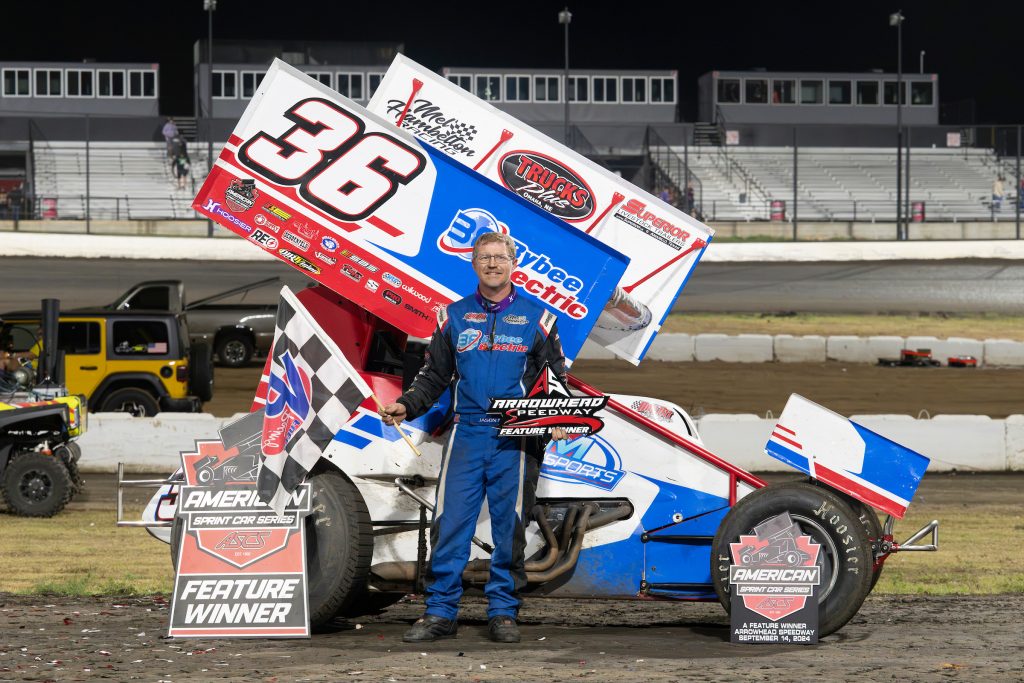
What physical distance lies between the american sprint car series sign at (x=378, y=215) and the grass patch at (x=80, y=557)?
233 cm

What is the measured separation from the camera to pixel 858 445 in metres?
5.59

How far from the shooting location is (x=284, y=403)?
554cm

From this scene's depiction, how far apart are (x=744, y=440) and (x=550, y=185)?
7.79m

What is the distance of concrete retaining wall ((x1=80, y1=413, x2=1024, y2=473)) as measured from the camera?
13508mm

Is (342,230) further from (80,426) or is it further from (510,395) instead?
(80,426)

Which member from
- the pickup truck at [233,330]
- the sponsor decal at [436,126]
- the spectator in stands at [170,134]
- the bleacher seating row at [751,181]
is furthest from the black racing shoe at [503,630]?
the spectator in stands at [170,134]

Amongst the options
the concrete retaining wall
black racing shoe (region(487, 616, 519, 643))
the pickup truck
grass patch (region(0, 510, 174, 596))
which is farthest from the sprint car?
the pickup truck

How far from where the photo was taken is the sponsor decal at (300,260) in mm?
5922

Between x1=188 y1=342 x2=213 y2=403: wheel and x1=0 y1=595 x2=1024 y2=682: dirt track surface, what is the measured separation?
11.0 m

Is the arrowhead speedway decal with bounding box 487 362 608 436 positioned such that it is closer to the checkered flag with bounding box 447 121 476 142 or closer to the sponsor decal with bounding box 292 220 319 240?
the sponsor decal with bounding box 292 220 319 240

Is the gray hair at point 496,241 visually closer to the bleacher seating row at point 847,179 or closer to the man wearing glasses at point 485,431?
the man wearing glasses at point 485,431

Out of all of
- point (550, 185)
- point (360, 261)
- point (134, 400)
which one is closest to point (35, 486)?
point (134, 400)

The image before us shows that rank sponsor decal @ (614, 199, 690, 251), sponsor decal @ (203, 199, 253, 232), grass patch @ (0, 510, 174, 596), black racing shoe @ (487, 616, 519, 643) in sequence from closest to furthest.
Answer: black racing shoe @ (487, 616, 519, 643)
sponsor decal @ (203, 199, 253, 232)
sponsor decal @ (614, 199, 690, 251)
grass patch @ (0, 510, 174, 596)

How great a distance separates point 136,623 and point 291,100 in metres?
2.35
